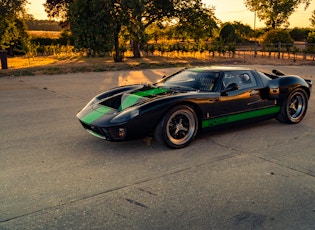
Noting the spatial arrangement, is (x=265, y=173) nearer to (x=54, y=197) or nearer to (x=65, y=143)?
(x=54, y=197)

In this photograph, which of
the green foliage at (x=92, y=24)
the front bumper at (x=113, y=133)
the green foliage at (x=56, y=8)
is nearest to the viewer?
the front bumper at (x=113, y=133)

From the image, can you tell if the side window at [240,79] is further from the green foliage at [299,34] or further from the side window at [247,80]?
the green foliage at [299,34]

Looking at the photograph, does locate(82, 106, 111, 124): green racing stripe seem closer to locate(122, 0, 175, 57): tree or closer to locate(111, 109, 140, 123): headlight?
locate(111, 109, 140, 123): headlight

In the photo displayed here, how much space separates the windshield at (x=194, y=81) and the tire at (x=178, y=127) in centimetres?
72

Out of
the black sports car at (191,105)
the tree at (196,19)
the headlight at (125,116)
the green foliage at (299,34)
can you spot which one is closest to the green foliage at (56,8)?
the tree at (196,19)

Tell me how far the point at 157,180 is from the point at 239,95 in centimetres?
256

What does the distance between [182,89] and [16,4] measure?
21920mm

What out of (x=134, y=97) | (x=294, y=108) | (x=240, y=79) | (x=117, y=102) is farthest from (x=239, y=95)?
(x=117, y=102)

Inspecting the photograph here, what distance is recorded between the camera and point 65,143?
5438 mm

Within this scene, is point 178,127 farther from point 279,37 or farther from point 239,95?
point 279,37

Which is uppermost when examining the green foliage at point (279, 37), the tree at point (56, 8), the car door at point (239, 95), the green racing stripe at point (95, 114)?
the tree at point (56, 8)

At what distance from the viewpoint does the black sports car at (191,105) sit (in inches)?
191

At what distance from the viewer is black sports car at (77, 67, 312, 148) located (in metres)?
4.86

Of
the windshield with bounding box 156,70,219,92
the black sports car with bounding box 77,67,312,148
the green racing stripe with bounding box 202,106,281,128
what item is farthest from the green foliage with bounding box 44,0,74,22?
the green racing stripe with bounding box 202,106,281,128
